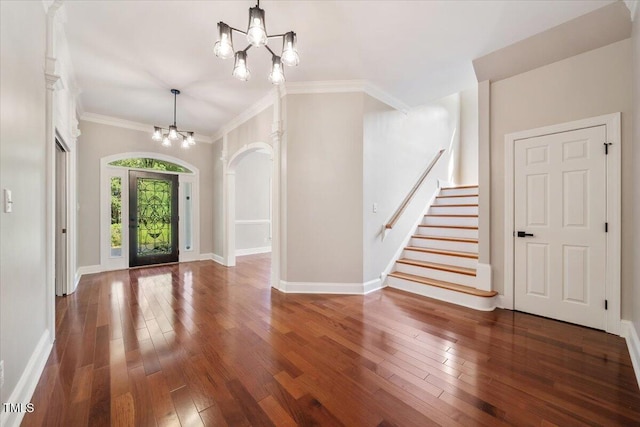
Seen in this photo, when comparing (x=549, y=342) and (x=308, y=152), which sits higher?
(x=308, y=152)

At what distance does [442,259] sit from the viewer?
13.0 feet

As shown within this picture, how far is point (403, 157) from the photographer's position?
4.59m

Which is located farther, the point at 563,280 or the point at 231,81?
the point at 231,81

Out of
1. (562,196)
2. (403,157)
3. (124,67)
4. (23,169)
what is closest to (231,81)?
(124,67)

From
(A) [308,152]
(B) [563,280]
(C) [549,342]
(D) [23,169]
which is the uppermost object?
(A) [308,152]

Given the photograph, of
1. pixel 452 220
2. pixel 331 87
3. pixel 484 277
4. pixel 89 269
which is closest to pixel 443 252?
pixel 484 277

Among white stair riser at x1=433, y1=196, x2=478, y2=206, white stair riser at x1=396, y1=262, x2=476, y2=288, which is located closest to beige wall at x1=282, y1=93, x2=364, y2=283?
white stair riser at x1=396, y1=262, x2=476, y2=288

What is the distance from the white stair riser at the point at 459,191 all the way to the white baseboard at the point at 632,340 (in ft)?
9.16

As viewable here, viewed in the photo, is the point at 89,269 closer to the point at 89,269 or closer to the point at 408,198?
the point at 89,269

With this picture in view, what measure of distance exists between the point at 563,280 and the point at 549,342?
2.78 ft

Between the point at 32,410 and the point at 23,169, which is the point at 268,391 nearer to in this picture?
the point at 32,410

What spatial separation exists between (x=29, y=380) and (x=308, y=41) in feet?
12.1

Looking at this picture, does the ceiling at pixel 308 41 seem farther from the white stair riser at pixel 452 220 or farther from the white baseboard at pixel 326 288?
the white baseboard at pixel 326 288

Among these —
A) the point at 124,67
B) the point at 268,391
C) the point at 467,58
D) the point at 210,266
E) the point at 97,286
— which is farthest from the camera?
the point at 210,266
